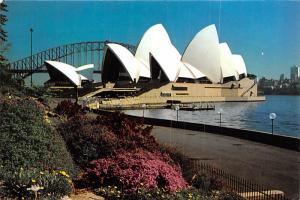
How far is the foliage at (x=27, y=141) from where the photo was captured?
4.66 m

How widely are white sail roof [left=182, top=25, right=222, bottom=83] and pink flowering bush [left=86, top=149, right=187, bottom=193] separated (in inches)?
2089

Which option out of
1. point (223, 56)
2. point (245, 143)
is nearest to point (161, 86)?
point (223, 56)

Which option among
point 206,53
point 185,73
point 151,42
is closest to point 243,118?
point 151,42

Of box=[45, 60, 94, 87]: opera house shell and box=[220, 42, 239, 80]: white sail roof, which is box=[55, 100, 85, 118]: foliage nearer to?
box=[45, 60, 94, 87]: opera house shell

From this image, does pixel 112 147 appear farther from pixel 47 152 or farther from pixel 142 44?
pixel 142 44

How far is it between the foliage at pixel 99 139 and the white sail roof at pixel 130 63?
52.1 meters

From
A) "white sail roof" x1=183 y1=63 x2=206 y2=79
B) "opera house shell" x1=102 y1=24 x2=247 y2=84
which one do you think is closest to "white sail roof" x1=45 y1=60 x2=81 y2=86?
"opera house shell" x1=102 y1=24 x2=247 y2=84

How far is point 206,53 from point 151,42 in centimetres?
865

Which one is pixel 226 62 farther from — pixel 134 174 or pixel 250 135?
pixel 134 174

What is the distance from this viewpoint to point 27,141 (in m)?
4.85

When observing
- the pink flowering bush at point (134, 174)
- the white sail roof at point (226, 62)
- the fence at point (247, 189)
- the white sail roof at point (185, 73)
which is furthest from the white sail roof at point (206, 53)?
the pink flowering bush at point (134, 174)

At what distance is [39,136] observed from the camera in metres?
4.97

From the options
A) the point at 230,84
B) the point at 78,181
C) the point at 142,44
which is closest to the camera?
the point at 78,181

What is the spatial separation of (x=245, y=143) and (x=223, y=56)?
5917 cm
